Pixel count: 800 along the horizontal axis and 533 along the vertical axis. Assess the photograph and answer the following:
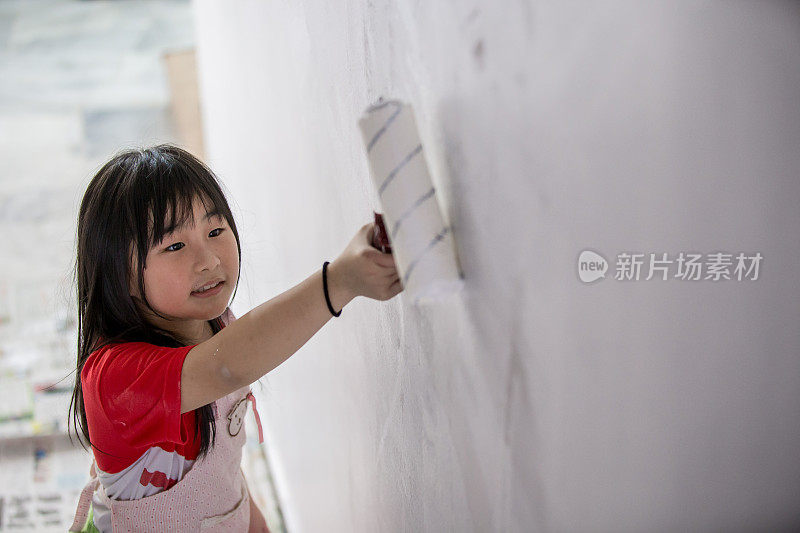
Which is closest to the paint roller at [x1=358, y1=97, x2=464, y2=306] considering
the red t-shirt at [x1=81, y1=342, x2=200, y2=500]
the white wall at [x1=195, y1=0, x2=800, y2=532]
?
the white wall at [x1=195, y1=0, x2=800, y2=532]

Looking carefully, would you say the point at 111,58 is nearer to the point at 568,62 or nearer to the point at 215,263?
the point at 215,263

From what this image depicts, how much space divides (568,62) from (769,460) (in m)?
0.27

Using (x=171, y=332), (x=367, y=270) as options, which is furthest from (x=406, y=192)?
(x=171, y=332)

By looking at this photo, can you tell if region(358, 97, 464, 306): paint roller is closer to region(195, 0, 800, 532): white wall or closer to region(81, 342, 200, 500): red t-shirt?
region(195, 0, 800, 532): white wall

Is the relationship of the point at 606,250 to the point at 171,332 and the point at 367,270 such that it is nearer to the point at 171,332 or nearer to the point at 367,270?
the point at 367,270

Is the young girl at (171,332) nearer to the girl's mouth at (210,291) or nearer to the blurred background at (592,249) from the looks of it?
the girl's mouth at (210,291)

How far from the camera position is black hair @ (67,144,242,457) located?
2.51 ft

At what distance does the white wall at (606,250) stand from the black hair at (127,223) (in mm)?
287

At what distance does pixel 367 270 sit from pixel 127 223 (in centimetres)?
35

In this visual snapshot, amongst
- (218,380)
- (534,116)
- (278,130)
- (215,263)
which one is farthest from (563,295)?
(278,130)

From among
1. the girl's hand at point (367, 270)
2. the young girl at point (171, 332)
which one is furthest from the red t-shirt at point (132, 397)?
the girl's hand at point (367, 270)

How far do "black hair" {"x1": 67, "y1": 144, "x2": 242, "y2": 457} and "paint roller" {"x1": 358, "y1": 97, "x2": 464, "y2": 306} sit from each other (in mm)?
374

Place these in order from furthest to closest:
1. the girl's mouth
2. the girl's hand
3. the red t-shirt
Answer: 1. the girl's mouth
2. the red t-shirt
3. the girl's hand

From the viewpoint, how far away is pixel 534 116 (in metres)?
0.39
